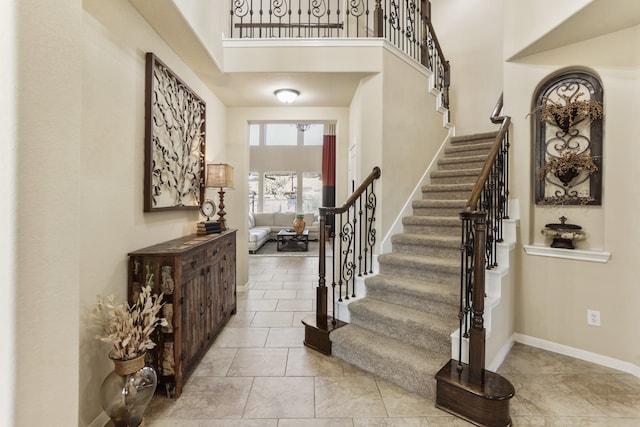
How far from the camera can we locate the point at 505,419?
5.86ft

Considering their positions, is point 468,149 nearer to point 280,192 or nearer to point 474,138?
point 474,138

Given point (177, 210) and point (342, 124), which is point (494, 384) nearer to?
point (177, 210)

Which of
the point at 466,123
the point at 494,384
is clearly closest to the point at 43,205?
the point at 494,384

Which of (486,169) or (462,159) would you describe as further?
(462,159)

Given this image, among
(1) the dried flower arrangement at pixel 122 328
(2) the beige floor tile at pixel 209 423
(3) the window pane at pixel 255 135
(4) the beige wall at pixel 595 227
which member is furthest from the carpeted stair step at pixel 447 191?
(3) the window pane at pixel 255 135

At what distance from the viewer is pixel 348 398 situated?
2082 millimetres

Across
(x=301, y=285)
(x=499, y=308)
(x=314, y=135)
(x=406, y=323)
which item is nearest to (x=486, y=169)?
(x=499, y=308)

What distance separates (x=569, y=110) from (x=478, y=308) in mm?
2017

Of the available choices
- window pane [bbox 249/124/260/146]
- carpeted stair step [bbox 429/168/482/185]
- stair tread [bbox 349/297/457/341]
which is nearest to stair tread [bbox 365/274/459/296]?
stair tread [bbox 349/297/457/341]

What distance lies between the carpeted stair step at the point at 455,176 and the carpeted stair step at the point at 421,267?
1307 mm

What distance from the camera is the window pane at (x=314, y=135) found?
34.8 feet

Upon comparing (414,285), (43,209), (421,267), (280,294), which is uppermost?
(43,209)

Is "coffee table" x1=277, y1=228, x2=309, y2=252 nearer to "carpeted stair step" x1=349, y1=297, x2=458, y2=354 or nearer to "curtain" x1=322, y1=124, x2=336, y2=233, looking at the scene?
"curtain" x1=322, y1=124, x2=336, y2=233

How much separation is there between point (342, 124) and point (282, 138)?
6459 mm
